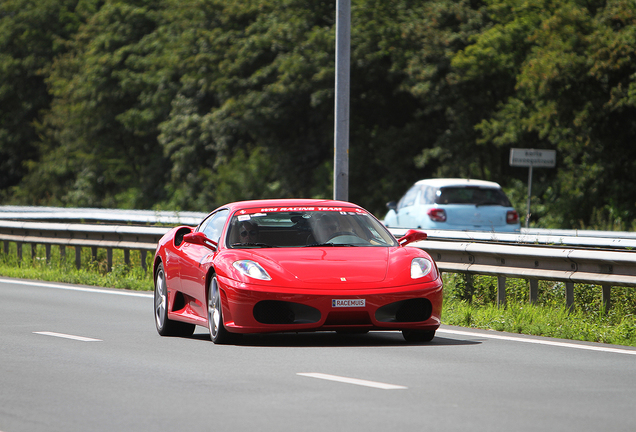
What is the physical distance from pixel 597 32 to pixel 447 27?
874 centimetres

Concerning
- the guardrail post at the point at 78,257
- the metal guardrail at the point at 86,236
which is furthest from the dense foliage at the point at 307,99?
the guardrail post at the point at 78,257

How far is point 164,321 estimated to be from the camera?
38.1 feet

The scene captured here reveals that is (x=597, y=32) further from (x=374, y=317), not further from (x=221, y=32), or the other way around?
(x=374, y=317)

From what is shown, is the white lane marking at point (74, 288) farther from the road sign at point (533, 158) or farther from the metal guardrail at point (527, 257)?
the road sign at point (533, 158)

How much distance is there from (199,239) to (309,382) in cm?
306

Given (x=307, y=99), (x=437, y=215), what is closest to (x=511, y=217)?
(x=437, y=215)

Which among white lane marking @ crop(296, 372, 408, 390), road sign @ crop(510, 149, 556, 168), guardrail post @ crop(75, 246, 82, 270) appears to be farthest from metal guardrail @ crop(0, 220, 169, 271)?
road sign @ crop(510, 149, 556, 168)

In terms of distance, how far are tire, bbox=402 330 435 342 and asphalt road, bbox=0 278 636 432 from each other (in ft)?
0.27

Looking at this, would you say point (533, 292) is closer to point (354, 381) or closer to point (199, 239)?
point (199, 239)

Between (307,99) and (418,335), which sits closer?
(418,335)

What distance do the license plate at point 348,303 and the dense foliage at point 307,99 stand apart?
Answer: 2212cm

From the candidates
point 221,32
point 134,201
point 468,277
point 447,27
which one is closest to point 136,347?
point 468,277

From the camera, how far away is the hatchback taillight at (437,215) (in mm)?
23078

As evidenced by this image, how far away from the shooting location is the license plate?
32.8 ft
